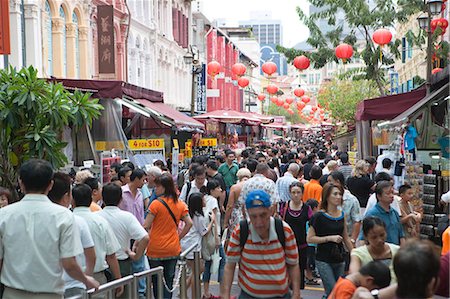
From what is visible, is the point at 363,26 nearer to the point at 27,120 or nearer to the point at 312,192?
the point at 312,192

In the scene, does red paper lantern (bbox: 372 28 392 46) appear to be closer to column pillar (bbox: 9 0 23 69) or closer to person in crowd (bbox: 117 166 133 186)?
column pillar (bbox: 9 0 23 69)

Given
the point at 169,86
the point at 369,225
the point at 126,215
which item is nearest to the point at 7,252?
the point at 126,215

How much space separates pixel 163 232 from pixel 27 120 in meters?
3.58

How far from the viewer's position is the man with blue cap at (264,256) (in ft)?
17.2

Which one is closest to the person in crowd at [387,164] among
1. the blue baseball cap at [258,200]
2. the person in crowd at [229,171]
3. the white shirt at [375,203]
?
the person in crowd at [229,171]

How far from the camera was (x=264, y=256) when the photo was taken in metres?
5.28

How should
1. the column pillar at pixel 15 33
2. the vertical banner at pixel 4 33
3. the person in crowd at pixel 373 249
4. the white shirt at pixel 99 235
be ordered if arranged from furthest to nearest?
1. the column pillar at pixel 15 33
2. the vertical banner at pixel 4 33
3. the white shirt at pixel 99 235
4. the person in crowd at pixel 373 249

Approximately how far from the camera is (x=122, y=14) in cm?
2697

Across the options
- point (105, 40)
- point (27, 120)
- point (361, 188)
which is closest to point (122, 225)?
point (27, 120)

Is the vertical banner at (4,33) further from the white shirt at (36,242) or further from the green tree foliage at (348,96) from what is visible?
the green tree foliage at (348,96)

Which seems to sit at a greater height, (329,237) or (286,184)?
(286,184)

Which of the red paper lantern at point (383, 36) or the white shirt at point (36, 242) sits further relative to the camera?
the red paper lantern at point (383, 36)

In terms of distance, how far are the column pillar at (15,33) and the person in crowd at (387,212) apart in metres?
13.1

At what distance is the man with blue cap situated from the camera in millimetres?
5250
